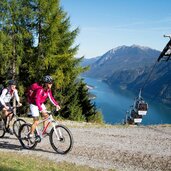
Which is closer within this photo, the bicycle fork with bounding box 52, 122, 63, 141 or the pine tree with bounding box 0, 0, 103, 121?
the bicycle fork with bounding box 52, 122, 63, 141

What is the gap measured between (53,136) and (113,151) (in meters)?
2.24

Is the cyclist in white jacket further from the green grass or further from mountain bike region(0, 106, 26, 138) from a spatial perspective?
the green grass

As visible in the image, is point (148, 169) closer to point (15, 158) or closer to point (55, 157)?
point (55, 157)

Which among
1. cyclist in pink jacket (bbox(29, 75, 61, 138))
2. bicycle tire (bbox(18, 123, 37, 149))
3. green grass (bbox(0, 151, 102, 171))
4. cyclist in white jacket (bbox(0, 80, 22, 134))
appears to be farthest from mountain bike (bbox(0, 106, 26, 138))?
green grass (bbox(0, 151, 102, 171))

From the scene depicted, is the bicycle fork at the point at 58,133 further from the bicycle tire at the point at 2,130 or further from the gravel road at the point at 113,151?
the bicycle tire at the point at 2,130

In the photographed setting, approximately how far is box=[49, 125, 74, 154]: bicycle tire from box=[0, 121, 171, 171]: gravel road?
20 centimetres

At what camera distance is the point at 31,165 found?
8711 millimetres

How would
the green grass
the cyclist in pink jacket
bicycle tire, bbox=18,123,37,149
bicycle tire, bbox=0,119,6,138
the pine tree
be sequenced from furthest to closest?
the pine tree → bicycle tire, bbox=0,119,6,138 → bicycle tire, bbox=18,123,37,149 → the cyclist in pink jacket → the green grass

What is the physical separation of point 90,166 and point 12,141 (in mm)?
3803

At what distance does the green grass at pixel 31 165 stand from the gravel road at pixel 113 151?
1.73 feet

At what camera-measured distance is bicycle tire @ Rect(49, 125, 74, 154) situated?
1013 centimetres

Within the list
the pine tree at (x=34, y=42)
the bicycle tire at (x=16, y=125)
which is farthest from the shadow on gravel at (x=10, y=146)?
the pine tree at (x=34, y=42)

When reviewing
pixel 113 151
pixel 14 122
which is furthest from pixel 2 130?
pixel 113 151

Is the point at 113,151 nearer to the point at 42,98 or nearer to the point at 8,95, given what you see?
the point at 42,98
